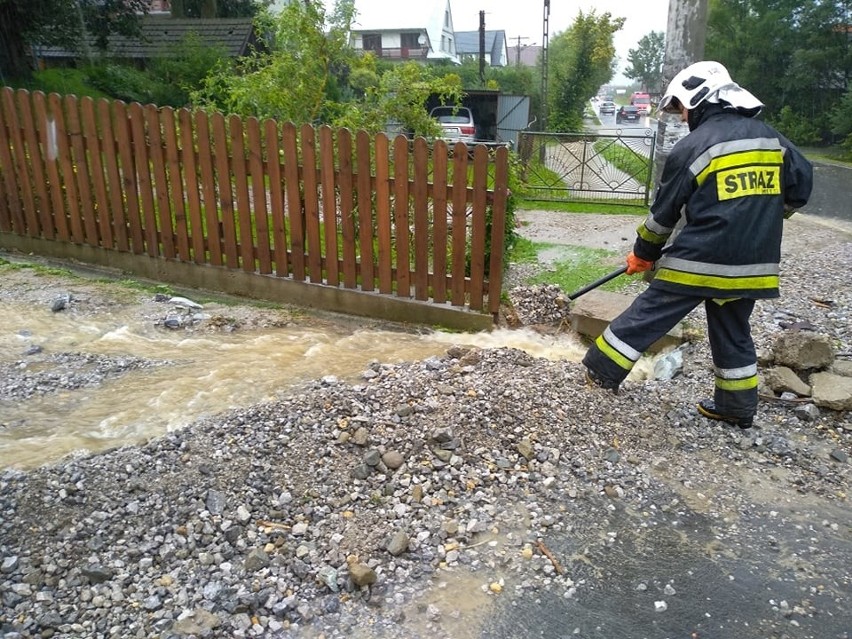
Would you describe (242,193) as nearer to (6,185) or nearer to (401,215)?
(401,215)

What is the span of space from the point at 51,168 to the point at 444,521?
223 inches

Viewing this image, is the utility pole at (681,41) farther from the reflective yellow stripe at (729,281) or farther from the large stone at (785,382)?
the reflective yellow stripe at (729,281)

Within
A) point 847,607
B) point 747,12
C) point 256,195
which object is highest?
point 747,12

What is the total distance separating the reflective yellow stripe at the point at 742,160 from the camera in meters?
3.40

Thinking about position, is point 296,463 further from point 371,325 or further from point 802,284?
point 802,284

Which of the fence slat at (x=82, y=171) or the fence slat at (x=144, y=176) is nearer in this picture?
the fence slat at (x=144, y=176)

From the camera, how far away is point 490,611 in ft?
8.38

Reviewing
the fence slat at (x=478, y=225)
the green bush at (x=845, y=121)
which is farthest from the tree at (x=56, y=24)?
the green bush at (x=845, y=121)

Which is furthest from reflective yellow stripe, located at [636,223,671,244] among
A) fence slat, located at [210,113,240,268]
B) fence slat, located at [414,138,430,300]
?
fence slat, located at [210,113,240,268]

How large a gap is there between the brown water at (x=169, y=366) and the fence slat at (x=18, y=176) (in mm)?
1653

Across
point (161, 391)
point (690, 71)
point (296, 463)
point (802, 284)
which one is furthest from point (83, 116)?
point (802, 284)

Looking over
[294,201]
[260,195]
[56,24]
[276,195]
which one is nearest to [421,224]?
[294,201]

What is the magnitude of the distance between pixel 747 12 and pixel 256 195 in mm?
28281

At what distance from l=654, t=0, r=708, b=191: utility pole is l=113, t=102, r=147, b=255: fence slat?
4.77 meters
